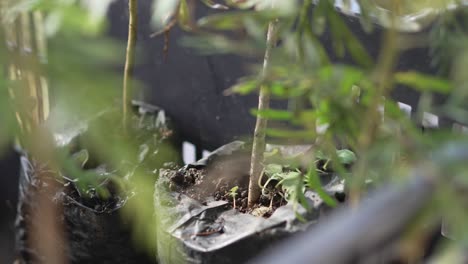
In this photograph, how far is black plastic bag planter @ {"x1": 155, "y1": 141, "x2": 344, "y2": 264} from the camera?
4.42ft

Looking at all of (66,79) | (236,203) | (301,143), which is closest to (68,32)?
(66,79)

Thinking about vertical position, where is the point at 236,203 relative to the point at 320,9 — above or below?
below

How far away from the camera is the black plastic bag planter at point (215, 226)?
135cm

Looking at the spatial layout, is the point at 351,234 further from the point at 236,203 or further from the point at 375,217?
the point at 236,203

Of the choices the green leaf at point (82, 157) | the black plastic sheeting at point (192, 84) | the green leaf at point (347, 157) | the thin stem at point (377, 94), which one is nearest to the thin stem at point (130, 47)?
the green leaf at point (82, 157)

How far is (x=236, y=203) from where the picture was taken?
1.60 meters

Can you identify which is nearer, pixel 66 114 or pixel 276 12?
pixel 66 114

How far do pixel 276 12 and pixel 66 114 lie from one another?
34 centimetres

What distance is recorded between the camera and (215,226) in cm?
147

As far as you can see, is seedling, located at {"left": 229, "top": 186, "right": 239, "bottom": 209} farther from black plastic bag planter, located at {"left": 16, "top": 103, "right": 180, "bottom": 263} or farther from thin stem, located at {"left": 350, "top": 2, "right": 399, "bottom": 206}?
thin stem, located at {"left": 350, "top": 2, "right": 399, "bottom": 206}

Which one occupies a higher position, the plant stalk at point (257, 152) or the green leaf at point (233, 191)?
the plant stalk at point (257, 152)

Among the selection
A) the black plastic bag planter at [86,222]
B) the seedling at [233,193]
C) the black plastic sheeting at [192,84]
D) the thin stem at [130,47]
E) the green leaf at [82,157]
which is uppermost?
the thin stem at [130,47]

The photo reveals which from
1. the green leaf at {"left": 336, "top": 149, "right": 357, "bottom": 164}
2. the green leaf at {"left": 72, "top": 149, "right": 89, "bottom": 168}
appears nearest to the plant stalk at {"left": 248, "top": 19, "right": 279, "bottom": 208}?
the green leaf at {"left": 336, "top": 149, "right": 357, "bottom": 164}

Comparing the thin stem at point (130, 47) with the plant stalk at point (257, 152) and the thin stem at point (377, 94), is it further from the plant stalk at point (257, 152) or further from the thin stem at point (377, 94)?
the thin stem at point (377, 94)
